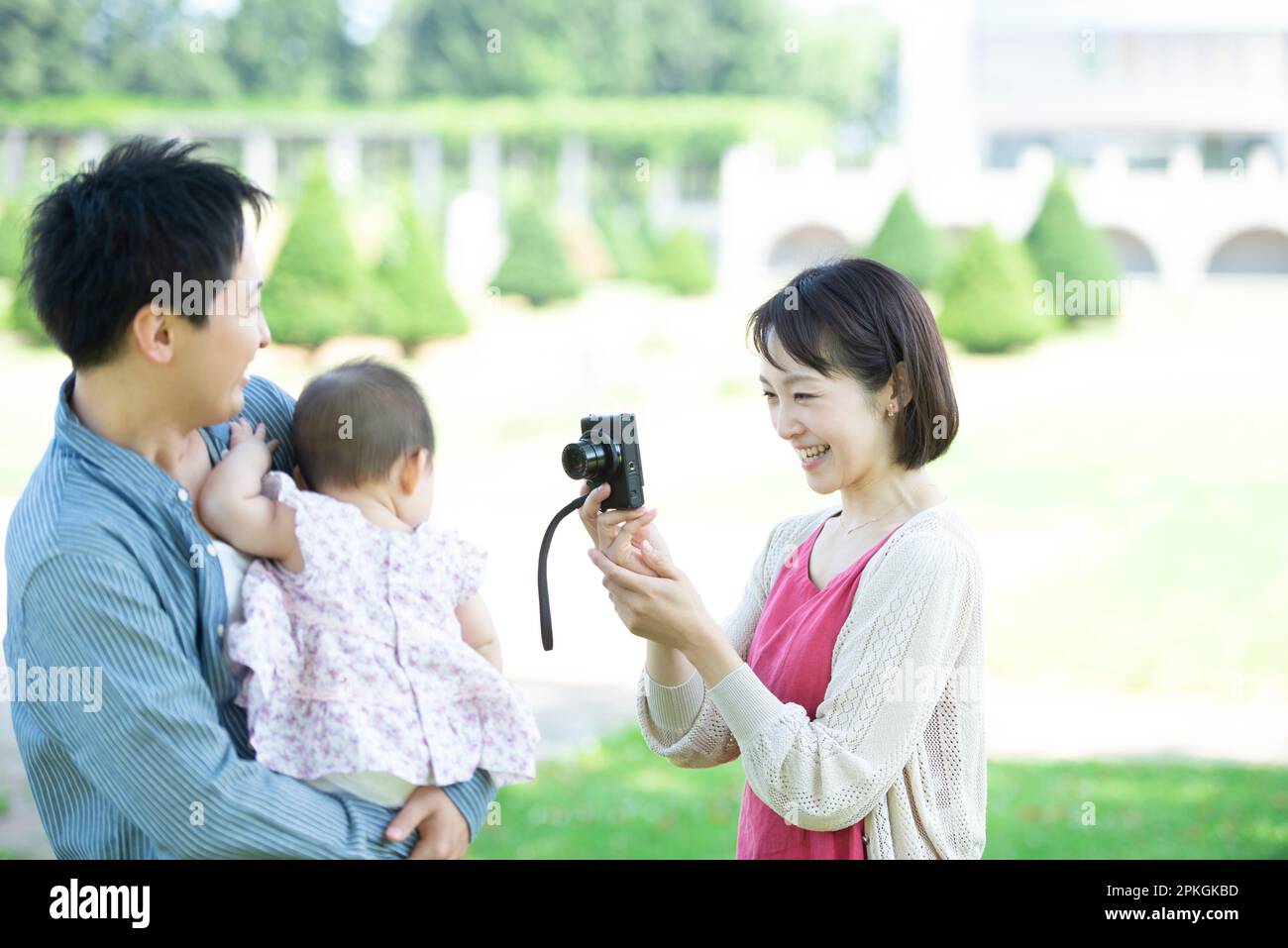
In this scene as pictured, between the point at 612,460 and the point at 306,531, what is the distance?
0.42m

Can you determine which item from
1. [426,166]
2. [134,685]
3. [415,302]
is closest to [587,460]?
[134,685]

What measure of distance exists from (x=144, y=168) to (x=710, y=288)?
19.0 m

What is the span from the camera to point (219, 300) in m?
1.67

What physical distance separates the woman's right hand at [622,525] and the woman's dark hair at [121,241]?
1.92 feet

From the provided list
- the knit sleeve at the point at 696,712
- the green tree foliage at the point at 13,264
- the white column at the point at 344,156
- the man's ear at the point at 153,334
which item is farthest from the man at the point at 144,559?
the white column at the point at 344,156

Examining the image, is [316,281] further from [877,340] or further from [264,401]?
[877,340]

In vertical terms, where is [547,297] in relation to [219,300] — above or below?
above

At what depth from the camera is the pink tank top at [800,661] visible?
1976mm

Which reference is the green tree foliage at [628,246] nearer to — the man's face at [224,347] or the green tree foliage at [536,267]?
the green tree foliage at [536,267]

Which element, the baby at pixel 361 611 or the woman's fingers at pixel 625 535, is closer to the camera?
the baby at pixel 361 611

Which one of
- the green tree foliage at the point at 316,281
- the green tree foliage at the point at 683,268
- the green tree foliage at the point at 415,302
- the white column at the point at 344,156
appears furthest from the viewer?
the white column at the point at 344,156

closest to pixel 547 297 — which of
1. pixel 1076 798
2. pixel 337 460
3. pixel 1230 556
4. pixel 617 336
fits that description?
pixel 617 336

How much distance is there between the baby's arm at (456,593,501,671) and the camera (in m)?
1.92
